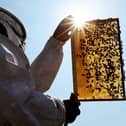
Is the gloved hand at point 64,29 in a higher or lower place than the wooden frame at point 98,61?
higher

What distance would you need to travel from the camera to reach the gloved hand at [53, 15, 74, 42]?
364 cm

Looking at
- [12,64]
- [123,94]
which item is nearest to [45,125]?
[12,64]

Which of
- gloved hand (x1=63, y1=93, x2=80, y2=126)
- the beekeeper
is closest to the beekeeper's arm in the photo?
the beekeeper

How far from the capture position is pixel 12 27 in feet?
11.9

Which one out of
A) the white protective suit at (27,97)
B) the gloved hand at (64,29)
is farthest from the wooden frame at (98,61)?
the white protective suit at (27,97)

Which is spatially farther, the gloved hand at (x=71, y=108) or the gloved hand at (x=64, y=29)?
the gloved hand at (x=64, y=29)

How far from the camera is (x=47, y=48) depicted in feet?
12.1

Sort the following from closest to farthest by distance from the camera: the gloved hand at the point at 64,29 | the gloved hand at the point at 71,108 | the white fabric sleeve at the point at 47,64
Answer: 1. the gloved hand at the point at 71,108
2. the white fabric sleeve at the point at 47,64
3. the gloved hand at the point at 64,29

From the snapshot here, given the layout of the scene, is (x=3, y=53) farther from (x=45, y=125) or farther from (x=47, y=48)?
(x=47, y=48)

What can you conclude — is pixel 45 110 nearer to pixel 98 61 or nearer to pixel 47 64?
pixel 47 64

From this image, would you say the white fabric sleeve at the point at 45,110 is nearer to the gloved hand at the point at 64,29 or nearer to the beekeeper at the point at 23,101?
the beekeeper at the point at 23,101

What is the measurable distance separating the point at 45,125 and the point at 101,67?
66.5 inches

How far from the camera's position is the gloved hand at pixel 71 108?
8.52ft

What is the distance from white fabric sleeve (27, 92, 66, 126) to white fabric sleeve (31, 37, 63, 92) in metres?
1.03
